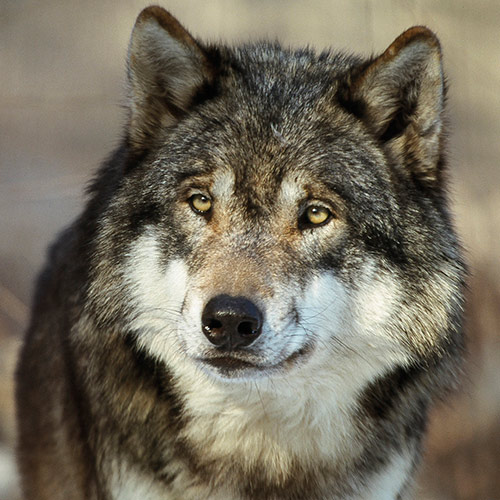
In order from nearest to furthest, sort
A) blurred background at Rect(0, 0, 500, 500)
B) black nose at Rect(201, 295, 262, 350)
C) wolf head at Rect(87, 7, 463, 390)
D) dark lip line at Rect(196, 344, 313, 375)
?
1. black nose at Rect(201, 295, 262, 350)
2. dark lip line at Rect(196, 344, 313, 375)
3. wolf head at Rect(87, 7, 463, 390)
4. blurred background at Rect(0, 0, 500, 500)

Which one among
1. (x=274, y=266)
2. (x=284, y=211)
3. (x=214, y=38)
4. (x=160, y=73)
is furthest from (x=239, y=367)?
(x=214, y=38)

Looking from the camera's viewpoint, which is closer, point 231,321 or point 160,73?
point 231,321

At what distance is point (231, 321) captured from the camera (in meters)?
2.55

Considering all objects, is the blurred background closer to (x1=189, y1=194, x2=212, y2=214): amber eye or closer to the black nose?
(x1=189, y1=194, x2=212, y2=214): amber eye

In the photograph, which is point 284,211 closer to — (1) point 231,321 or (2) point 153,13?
(1) point 231,321

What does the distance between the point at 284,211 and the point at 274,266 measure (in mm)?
247

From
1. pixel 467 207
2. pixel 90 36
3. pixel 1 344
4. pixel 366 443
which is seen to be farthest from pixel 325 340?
pixel 90 36

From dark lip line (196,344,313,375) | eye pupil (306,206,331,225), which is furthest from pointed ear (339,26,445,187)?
dark lip line (196,344,313,375)

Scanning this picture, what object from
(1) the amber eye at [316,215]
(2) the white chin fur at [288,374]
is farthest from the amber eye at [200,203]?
(1) the amber eye at [316,215]

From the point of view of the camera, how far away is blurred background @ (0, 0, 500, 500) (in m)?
Result: 6.70

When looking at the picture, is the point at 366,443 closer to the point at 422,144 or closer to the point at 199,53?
the point at 422,144

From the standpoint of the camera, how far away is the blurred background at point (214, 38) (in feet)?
22.0

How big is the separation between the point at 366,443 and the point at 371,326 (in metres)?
0.52

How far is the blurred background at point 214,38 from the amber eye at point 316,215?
9.46 feet
